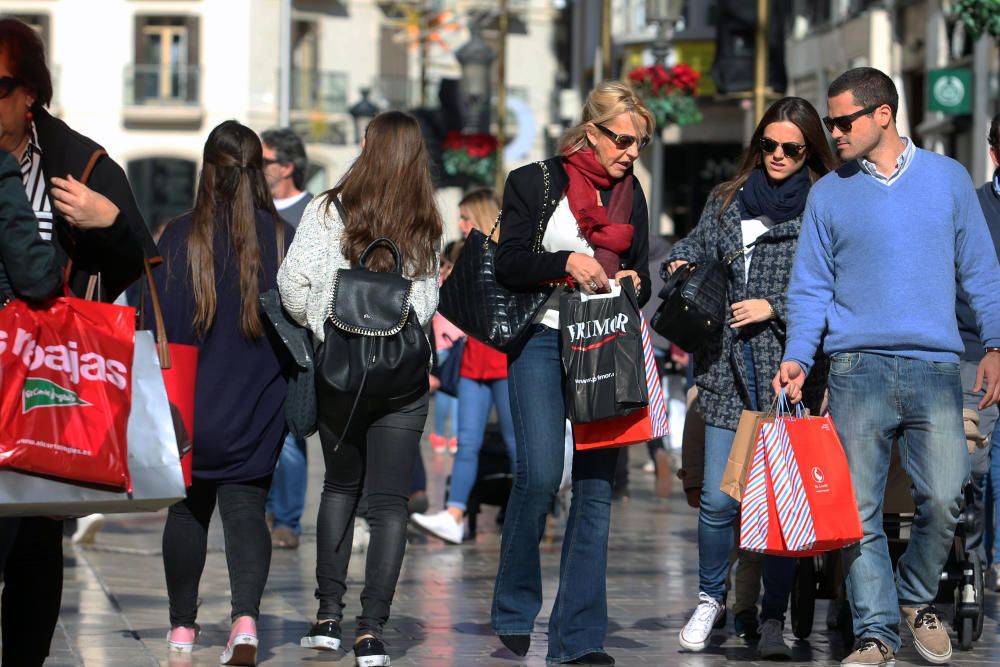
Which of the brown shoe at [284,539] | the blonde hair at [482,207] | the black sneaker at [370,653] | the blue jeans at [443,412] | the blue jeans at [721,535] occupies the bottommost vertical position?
the blue jeans at [443,412]

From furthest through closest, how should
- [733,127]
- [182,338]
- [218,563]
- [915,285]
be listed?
[733,127] → [218,563] → [182,338] → [915,285]

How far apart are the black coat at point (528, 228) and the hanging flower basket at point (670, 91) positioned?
1930cm

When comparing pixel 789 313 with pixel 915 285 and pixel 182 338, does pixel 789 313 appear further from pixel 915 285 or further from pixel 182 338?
pixel 182 338

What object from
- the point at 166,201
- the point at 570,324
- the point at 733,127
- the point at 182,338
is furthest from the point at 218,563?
the point at 166,201

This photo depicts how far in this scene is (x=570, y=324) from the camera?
7.08 metres

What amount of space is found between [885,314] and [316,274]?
197 cm

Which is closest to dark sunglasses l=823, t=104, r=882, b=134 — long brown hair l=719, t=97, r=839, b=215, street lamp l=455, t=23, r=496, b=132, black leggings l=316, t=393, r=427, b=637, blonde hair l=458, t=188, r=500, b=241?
long brown hair l=719, t=97, r=839, b=215

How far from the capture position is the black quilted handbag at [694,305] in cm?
742

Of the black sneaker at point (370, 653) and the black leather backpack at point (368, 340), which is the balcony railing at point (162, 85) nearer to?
the black leather backpack at point (368, 340)

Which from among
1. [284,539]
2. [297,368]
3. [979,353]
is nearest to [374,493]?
[297,368]

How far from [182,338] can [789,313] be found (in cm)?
219

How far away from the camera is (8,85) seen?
214 inches

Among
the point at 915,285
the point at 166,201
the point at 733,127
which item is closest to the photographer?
the point at 915,285

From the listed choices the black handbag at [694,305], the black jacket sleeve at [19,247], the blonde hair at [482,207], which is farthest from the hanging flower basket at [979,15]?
the black jacket sleeve at [19,247]
